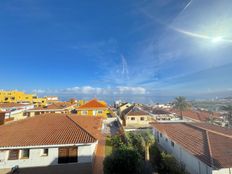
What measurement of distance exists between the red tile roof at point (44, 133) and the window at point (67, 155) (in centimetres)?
88

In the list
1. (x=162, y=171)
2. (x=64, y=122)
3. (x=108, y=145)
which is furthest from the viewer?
(x=108, y=145)

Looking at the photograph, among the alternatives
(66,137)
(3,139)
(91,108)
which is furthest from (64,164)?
(91,108)

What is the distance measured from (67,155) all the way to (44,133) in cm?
377

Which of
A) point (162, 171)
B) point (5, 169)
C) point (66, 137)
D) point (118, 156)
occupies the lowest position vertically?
point (162, 171)

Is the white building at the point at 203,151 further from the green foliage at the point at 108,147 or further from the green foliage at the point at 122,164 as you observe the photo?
the green foliage at the point at 108,147

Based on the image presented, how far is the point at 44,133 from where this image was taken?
15.9m

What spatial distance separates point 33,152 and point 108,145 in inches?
535

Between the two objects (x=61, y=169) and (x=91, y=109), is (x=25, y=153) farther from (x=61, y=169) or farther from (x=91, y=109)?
(x=91, y=109)

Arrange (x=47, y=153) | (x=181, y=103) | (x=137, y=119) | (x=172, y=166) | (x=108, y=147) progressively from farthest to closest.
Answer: (x=181, y=103), (x=137, y=119), (x=108, y=147), (x=172, y=166), (x=47, y=153)

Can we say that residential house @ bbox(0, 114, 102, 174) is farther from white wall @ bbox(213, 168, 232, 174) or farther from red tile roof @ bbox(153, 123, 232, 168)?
white wall @ bbox(213, 168, 232, 174)

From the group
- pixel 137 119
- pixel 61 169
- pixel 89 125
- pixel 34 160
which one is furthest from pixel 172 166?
pixel 137 119

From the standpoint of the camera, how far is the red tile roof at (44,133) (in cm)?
1427

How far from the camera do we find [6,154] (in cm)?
1402

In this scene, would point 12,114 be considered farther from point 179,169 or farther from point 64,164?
point 179,169
